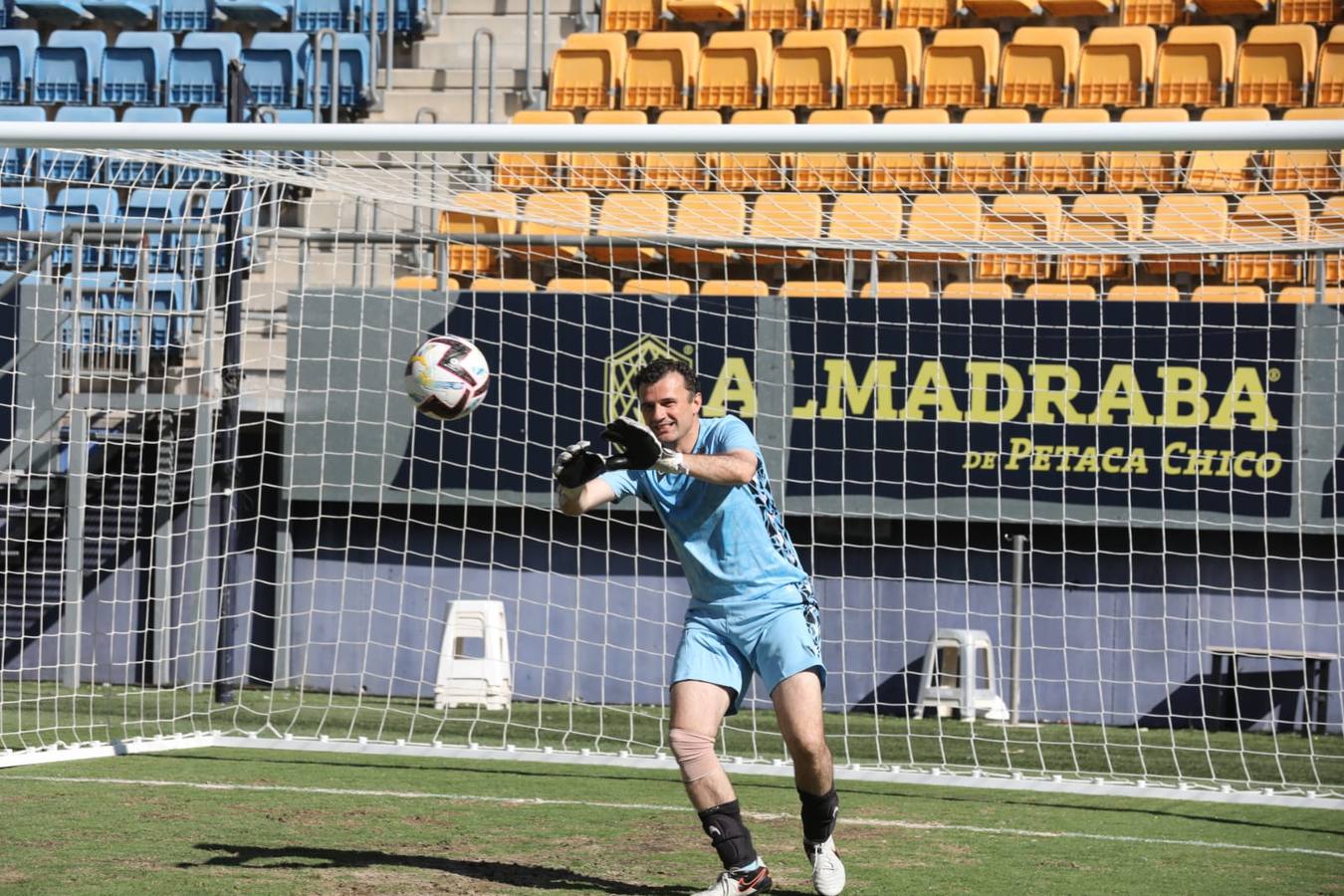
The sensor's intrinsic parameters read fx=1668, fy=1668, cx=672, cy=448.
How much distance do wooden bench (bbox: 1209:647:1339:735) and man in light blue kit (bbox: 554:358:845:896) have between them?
6.88m

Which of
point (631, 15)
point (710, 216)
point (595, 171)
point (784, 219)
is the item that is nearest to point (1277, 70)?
point (784, 219)

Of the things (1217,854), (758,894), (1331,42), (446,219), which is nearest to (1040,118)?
(1331,42)

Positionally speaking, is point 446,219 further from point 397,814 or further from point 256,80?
point 397,814

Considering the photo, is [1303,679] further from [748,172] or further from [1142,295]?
[748,172]

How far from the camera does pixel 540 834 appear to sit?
6.94 meters

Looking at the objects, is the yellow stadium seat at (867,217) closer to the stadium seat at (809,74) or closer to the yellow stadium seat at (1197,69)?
the stadium seat at (809,74)

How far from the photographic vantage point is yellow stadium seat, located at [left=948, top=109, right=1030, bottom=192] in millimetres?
12455

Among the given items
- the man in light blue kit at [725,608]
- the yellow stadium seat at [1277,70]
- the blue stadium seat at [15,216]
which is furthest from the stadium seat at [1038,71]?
the man in light blue kit at [725,608]

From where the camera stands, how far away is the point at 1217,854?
6906mm

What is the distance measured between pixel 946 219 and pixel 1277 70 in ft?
Answer: 15.5

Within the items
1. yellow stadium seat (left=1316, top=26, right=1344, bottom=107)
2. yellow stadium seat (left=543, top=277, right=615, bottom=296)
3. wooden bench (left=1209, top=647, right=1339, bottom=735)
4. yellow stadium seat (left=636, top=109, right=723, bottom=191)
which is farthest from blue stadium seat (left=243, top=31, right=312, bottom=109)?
wooden bench (left=1209, top=647, right=1339, bottom=735)

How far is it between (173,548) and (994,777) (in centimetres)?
711

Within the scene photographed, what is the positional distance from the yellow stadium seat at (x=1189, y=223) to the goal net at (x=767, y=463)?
6cm

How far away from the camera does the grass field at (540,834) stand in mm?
5875
